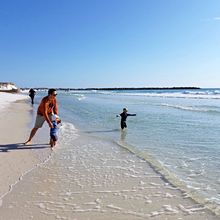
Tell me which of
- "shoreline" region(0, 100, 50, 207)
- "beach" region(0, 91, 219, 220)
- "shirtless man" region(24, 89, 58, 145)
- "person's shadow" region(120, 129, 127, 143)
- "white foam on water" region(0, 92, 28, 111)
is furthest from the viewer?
"white foam on water" region(0, 92, 28, 111)

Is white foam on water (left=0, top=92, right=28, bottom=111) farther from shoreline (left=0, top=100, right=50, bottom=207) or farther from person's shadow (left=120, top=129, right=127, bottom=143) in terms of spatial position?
shoreline (left=0, top=100, right=50, bottom=207)

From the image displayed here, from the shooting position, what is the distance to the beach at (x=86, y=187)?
4.81 meters

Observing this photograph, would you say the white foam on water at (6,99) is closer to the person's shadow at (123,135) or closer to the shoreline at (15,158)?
the person's shadow at (123,135)

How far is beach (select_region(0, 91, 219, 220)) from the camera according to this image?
4.81 m

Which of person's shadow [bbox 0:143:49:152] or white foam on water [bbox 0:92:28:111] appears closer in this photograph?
person's shadow [bbox 0:143:49:152]

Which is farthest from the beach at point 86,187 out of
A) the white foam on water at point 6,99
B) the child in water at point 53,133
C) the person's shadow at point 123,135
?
the white foam on water at point 6,99

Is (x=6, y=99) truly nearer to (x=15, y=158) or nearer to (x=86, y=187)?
(x=15, y=158)

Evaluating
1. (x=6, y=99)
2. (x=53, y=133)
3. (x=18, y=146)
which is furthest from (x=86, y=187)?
(x=6, y=99)

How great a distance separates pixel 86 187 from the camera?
235 inches

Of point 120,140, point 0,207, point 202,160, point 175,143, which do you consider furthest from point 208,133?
point 0,207

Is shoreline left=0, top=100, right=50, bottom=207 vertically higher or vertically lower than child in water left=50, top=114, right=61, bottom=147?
lower

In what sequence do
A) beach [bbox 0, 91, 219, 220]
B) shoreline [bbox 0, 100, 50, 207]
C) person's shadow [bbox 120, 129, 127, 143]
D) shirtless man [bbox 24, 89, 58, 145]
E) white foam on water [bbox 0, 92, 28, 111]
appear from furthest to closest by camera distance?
white foam on water [bbox 0, 92, 28, 111], person's shadow [bbox 120, 129, 127, 143], shirtless man [bbox 24, 89, 58, 145], shoreline [bbox 0, 100, 50, 207], beach [bbox 0, 91, 219, 220]

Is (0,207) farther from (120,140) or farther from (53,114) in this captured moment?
(120,140)

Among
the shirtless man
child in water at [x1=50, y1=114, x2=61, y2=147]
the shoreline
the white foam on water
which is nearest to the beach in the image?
the shoreline
